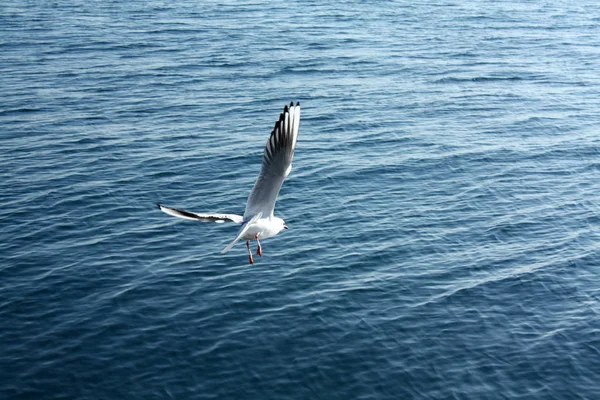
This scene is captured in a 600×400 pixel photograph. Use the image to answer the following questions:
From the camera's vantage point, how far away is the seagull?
18016 millimetres

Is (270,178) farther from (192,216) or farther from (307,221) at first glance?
(307,221)

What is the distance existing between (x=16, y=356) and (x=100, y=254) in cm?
685

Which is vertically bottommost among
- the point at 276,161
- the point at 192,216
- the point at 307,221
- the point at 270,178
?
the point at 307,221

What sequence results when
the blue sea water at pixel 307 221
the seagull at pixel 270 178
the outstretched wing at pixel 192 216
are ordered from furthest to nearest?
the blue sea water at pixel 307 221, the seagull at pixel 270 178, the outstretched wing at pixel 192 216

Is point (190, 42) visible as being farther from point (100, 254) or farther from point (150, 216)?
point (100, 254)

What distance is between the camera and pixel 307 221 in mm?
33688

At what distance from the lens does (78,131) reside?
43.7 meters

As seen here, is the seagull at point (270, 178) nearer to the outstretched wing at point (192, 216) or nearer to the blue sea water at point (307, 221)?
the outstretched wing at point (192, 216)

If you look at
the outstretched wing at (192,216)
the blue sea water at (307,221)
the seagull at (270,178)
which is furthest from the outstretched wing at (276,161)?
the blue sea water at (307,221)

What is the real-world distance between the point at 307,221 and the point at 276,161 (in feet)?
49.7

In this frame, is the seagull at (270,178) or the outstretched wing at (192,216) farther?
the seagull at (270,178)

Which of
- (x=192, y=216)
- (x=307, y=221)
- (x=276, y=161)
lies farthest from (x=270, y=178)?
(x=307, y=221)

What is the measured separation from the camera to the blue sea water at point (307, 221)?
24.2 metres

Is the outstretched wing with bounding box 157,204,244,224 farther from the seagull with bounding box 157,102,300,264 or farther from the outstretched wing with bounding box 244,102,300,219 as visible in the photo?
Result: the outstretched wing with bounding box 244,102,300,219
